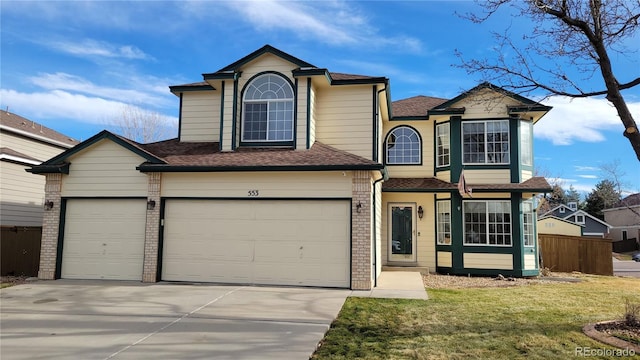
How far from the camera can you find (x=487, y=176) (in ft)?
47.7

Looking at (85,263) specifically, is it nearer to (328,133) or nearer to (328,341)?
(328,133)

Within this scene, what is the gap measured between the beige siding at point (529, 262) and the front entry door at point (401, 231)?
3656mm

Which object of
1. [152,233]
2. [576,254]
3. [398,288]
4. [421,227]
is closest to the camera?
[398,288]

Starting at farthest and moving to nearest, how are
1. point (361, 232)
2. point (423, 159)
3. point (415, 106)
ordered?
1. point (415, 106)
2. point (423, 159)
3. point (361, 232)

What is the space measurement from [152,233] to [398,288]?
260 inches

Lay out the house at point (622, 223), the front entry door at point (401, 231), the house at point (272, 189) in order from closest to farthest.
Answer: the house at point (272, 189) < the front entry door at point (401, 231) < the house at point (622, 223)

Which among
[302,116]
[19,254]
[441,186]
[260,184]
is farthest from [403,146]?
[19,254]

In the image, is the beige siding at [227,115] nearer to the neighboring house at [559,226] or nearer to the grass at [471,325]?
the grass at [471,325]

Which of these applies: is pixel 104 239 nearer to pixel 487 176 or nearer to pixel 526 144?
pixel 487 176

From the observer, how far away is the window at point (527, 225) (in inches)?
562

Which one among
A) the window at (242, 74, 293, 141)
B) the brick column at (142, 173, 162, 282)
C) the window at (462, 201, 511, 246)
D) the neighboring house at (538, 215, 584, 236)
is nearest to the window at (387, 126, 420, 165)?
the window at (462, 201, 511, 246)

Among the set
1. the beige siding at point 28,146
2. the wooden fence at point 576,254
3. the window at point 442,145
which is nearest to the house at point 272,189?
the window at point 442,145

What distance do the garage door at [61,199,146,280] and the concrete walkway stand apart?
611 cm

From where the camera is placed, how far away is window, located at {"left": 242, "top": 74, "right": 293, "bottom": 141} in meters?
12.5
